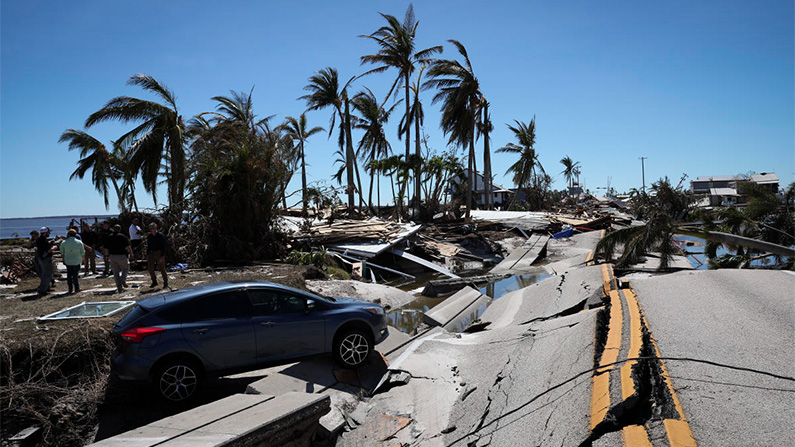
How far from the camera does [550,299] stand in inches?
394

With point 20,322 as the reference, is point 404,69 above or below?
above

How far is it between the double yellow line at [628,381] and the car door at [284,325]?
4383 millimetres

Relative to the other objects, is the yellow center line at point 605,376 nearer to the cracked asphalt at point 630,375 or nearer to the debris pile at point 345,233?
the cracked asphalt at point 630,375

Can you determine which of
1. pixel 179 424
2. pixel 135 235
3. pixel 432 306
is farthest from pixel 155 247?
pixel 432 306

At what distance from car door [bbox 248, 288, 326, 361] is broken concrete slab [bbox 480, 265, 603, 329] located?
386cm

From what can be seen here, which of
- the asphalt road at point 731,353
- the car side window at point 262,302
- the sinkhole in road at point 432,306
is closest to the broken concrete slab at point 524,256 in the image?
the sinkhole in road at point 432,306

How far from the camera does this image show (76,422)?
645 cm

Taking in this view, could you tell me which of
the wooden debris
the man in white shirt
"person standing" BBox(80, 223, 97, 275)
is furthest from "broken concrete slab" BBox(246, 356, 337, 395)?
"person standing" BBox(80, 223, 97, 275)

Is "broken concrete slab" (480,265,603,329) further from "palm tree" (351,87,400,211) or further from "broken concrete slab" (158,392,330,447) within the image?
"palm tree" (351,87,400,211)

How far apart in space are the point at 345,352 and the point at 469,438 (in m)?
3.42

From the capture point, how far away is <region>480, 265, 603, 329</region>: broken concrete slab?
879 centimetres

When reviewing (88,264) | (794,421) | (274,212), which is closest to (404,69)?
(274,212)

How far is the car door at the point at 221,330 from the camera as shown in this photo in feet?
22.7

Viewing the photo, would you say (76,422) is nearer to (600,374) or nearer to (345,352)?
(345,352)
